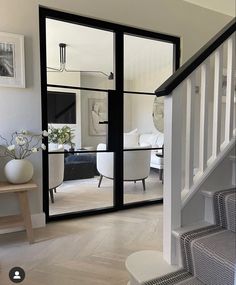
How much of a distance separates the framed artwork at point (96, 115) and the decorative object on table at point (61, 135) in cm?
26

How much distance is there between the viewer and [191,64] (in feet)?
4.98

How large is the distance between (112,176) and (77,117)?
893 mm

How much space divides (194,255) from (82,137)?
80.6 inches

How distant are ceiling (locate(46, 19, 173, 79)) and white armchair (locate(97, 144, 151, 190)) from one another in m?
1.01

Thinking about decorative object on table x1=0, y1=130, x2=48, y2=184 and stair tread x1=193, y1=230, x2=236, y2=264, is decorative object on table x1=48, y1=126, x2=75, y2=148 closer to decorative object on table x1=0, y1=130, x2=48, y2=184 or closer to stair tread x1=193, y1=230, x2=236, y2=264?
decorative object on table x1=0, y1=130, x2=48, y2=184

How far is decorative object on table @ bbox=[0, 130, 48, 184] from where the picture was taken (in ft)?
7.70

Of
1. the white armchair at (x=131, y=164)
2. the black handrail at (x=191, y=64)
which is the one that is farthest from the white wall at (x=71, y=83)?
the black handrail at (x=191, y=64)

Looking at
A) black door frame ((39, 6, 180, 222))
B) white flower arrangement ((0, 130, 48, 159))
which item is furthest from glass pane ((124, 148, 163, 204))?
white flower arrangement ((0, 130, 48, 159))

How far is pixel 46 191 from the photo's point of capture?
283 cm

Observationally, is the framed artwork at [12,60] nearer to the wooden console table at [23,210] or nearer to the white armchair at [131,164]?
the wooden console table at [23,210]

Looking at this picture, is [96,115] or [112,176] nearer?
[96,115]

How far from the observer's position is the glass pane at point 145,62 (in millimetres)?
3287

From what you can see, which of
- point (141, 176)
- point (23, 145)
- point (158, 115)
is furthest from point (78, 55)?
point (141, 176)

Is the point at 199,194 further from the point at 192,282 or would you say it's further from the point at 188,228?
the point at 192,282
